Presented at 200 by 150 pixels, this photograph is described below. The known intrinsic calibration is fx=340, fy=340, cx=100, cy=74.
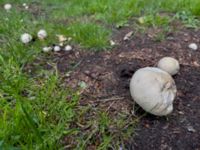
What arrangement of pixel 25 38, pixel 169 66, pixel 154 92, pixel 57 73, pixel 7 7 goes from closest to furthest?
pixel 154 92 < pixel 169 66 < pixel 57 73 < pixel 25 38 < pixel 7 7

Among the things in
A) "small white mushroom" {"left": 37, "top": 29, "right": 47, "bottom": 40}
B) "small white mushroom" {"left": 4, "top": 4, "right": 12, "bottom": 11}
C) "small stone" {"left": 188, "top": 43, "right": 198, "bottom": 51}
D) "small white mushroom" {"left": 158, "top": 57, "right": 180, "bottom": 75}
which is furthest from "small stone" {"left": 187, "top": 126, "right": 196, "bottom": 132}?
"small white mushroom" {"left": 4, "top": 4, "right": 12, "bottom": 11}

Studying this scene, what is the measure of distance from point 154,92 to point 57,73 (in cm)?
A: 84

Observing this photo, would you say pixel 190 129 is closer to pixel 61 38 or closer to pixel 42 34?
pixel 61 38

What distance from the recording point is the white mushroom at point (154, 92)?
7.23ft

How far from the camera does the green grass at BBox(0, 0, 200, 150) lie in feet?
6.97

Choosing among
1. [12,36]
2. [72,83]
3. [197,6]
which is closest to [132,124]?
[72,83]

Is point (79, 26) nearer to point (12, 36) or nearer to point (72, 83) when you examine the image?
point (12, 36)

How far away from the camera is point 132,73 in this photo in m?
2.64

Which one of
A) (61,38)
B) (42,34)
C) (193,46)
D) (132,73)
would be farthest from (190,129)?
(42,34)

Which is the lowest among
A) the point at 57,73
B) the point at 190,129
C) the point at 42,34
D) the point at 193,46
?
the point at 190,129

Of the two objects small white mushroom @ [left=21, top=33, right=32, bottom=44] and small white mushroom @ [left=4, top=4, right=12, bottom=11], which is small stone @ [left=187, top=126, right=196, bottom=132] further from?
small white mushroom @ [left=4, top=4, right=12, bottom=11]

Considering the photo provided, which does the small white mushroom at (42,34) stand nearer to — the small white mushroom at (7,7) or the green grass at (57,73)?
the green grass at (57,73)

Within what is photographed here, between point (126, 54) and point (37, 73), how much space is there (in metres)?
0.77

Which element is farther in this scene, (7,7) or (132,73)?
(7,7)
